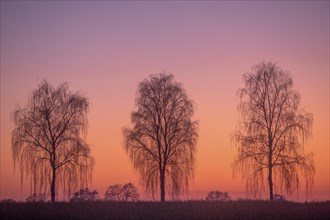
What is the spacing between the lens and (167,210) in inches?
1363

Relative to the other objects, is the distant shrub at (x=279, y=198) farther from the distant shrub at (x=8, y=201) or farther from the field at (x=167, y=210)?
the distant shrub at (x=8, y=201)

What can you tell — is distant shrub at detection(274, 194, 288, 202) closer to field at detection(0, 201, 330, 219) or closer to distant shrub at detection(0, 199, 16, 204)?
field at detection(0, 201, 330, 219)

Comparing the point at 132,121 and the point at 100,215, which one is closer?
the point at 100,215

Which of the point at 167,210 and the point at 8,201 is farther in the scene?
the point at 8,201

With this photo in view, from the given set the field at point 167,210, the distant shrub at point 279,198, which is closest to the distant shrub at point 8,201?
the field at point 167,210

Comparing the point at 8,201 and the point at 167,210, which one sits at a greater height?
the point at 8,201

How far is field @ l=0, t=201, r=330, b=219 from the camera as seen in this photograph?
33281mm

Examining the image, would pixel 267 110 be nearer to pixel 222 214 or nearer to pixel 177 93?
pixel 177 93

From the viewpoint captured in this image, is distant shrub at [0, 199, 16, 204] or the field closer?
the field

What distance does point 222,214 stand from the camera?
33.6 meters

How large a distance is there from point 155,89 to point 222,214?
16.2 meters

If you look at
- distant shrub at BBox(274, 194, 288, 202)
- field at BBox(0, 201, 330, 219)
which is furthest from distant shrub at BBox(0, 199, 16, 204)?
distant shrub at BBox(274, 194, 288, 202)

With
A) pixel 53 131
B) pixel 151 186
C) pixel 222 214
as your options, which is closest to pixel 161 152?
pixel 151 186

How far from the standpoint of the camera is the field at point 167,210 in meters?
33.3
